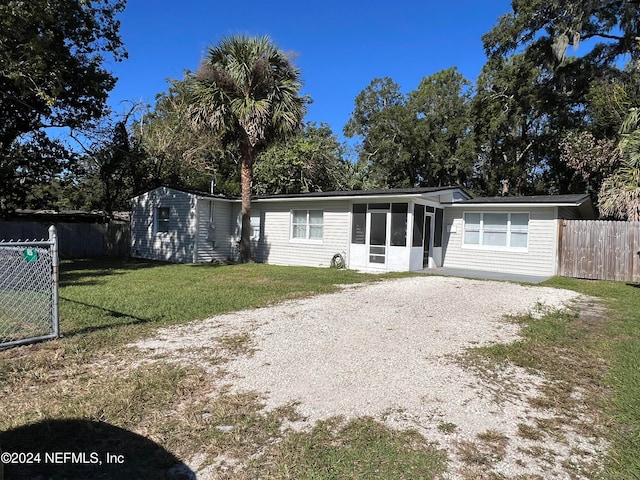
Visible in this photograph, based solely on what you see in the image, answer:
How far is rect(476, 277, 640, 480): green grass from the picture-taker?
3.11 meters

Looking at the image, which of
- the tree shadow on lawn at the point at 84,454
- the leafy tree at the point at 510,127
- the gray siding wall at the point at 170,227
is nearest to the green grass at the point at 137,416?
the tree shadow on lawn at the point at 84,454

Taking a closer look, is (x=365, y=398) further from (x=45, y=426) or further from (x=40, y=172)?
(x=40, y=172)

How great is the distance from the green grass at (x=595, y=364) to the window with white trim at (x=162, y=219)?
15.4 meters

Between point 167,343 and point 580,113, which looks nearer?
point 167,343

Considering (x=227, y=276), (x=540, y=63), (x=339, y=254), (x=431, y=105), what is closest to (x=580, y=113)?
(x=540, y=63)

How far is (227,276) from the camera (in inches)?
491

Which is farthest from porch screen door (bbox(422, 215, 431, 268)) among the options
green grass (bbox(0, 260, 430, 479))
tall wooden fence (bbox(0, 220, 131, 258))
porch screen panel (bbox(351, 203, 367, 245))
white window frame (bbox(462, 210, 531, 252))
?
tall wooden fence (bbox(0, 220, 131, 258))

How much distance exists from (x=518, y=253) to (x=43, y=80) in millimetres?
15655

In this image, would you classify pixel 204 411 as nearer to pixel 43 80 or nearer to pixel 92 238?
pixel 43 80

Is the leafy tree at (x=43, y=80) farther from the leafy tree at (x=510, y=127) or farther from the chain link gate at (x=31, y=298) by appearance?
the leafy tree at (x=510, y=127)

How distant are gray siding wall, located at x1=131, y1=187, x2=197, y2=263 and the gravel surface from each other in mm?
10923

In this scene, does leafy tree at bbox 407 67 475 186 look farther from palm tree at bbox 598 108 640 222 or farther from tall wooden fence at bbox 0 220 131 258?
tall wooden fence at bbox 0 220 131 258

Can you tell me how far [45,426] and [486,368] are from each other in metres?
4.07

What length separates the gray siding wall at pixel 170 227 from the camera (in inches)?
692
